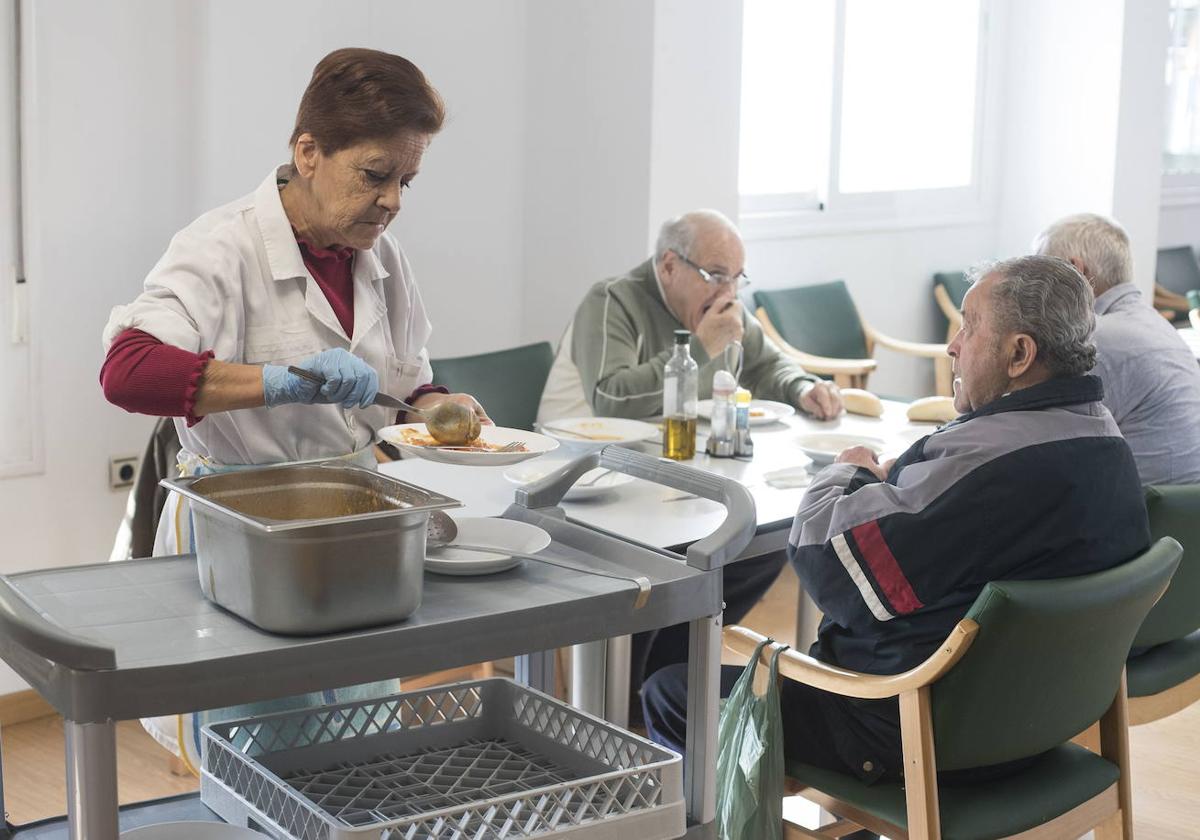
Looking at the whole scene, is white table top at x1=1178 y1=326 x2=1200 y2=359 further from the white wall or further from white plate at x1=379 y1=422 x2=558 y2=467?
white plate at x1=379 y1=422 x2=558 y2=467

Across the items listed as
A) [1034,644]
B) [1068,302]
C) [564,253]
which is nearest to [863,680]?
[1034,644]

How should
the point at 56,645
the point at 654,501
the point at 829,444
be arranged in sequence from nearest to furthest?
1. the point at 56,645
2. the point at 654,501
3. the point at 829,444

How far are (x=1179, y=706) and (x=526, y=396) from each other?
1.71 metres

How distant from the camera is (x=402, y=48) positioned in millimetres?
Answer: 4074

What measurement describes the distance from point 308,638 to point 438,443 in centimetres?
63

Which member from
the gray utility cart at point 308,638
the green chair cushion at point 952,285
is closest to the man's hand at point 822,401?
the gray utility cart at point 308,638

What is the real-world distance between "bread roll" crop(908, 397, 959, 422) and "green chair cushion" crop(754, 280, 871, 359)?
1.85m

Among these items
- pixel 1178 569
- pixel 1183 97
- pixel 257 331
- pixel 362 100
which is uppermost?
pixel 1183 97

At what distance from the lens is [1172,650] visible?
262 cm

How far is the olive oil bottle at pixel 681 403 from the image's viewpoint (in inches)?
112

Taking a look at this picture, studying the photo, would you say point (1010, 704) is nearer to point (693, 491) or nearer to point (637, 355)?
point (693, 491)

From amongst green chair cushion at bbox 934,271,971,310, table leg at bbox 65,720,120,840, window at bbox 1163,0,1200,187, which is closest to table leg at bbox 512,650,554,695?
table leg at bbox 65,720,120,840

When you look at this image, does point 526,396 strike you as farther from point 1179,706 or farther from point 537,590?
point 537,590

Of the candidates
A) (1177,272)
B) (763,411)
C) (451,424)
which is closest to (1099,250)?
(763,411)
